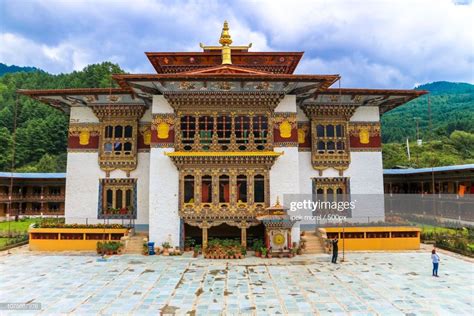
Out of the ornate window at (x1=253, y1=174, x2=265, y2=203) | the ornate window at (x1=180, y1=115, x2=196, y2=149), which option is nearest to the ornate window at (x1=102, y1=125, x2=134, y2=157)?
the ornate window at (x1=180, y1=115, x2=196, y2=149)

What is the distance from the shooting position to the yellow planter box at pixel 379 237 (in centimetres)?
1805

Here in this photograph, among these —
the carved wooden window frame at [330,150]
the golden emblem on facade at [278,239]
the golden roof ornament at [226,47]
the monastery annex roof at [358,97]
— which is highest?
the golden roof ornament at [226,47]

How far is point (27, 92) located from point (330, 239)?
19511 mm

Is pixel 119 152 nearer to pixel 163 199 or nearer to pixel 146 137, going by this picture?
pixel 146 137

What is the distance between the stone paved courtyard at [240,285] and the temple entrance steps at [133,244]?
105 cm

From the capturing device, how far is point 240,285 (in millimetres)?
12031

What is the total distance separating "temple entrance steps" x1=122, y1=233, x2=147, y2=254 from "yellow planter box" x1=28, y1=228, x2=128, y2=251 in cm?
50

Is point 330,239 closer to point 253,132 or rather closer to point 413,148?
point 253,132

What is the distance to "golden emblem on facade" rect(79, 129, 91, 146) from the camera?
20719 mm

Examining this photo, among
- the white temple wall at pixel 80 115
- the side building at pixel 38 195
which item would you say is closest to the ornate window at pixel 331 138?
the white temple wall at pixel 80 115

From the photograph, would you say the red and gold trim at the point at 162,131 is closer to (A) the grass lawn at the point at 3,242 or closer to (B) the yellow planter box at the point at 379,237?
(B) the yellow planter box at the point at 379,237

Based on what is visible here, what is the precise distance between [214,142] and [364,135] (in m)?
9.96

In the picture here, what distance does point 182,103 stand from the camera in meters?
18.2

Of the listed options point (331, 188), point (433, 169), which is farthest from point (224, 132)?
point (433, 169)
